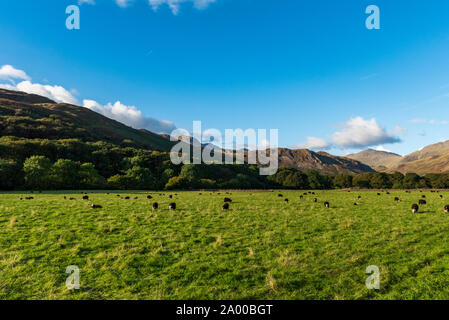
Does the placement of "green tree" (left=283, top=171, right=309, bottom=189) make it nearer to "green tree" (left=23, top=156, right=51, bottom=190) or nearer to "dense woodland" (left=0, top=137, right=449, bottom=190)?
"dense woodland" (left=0, top=137, right=449, bottom=190)

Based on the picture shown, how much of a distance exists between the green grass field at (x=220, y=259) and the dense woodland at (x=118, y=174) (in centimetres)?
6615

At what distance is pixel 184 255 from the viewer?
10641mm

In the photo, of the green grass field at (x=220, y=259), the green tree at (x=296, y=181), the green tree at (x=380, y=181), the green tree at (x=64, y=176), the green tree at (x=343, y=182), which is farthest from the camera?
the green tree at (x=343, y=182)

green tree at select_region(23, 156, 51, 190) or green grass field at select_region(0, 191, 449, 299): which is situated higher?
green tree at select_region(23, 156, 51, 190)

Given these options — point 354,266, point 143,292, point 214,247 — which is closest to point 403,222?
point 354,266

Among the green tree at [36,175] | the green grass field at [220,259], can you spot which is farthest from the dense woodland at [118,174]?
the green grass field at [220,259]

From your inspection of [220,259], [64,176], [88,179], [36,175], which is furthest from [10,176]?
[220,259]

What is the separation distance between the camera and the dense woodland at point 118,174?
68250 mm

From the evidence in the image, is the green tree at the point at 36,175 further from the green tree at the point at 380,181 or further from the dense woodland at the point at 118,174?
the green tree at the point at 380,181

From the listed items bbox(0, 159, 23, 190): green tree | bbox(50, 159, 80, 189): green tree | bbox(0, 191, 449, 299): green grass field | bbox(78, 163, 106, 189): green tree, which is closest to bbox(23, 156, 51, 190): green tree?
bbox(50, 159, 80, 189): green tree

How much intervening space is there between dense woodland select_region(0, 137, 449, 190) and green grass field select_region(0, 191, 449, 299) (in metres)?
66.1

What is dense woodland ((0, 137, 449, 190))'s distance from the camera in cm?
6825

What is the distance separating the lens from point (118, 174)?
9762cm
